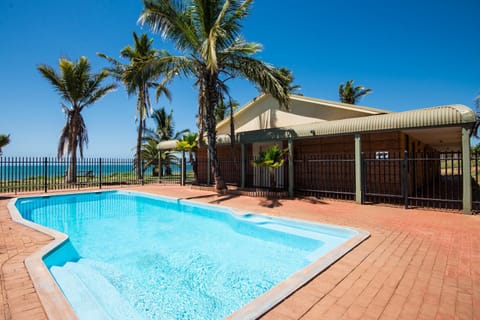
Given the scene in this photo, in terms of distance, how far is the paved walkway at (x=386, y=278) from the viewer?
2531 mm

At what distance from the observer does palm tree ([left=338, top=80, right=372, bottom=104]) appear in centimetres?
2940

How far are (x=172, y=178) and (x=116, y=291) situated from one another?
17201 millimetres

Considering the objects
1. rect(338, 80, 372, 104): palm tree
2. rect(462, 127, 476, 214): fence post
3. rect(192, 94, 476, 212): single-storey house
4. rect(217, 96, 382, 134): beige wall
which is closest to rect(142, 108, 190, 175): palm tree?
rect(217, 96, 382, 134): beige wall

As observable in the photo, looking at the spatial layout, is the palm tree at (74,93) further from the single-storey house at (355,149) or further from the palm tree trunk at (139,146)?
the single-storey house at (355,149)

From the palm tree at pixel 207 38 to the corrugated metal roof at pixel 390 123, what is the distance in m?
1.49

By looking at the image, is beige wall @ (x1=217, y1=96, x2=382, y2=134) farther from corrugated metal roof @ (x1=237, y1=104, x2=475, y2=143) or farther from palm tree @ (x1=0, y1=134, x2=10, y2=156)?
palm tree @ (x1=0, y1=134, x2=10, y2=156)

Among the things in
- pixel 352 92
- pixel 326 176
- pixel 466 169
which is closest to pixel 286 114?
pixel 326 176

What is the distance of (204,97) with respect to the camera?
11.8 meters

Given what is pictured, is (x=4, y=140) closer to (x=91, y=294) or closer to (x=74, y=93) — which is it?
(x=74, y=93)

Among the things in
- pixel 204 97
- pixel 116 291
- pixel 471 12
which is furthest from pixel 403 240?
pixel 471 12

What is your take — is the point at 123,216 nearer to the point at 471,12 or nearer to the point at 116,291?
the point at 116,291

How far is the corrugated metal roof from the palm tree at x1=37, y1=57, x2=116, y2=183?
14.0 m

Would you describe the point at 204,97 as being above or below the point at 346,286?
above

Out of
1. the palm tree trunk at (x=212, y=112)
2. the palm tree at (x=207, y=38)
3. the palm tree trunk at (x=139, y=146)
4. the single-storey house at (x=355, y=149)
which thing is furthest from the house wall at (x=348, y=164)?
the palm tree trunk at (x=139, y=146)
